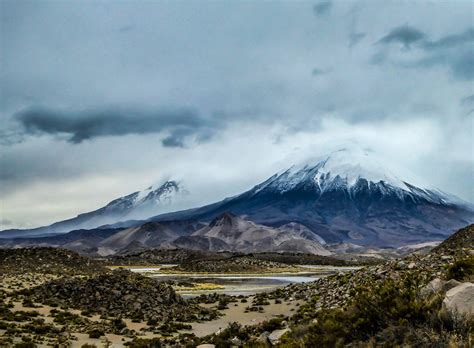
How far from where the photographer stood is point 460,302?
38.3 feet

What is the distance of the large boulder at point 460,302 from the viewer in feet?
36.7

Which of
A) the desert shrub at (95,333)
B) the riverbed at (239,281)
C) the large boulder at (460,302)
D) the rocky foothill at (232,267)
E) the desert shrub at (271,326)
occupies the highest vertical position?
the large boulder at (460,302)

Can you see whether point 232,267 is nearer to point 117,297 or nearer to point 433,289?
point 117,297

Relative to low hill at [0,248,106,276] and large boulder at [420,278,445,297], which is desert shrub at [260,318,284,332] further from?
low hill at [0,248,106,276]

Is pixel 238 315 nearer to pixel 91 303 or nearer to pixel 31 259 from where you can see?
pixel 91 303

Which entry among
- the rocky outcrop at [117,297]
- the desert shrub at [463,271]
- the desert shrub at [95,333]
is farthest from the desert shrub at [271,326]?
the rocky outcrop at [117,297]

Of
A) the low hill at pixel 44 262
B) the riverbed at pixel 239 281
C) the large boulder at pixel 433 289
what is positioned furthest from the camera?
the low hill at pixel 44 262

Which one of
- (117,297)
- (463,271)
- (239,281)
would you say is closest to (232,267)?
(239,281)

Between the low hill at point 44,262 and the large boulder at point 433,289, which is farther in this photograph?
the low hill at point 44,262

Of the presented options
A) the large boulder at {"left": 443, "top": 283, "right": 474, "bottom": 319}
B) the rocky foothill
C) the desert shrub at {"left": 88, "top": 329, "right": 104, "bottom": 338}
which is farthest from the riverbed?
the large boulder at {"left": 443, "top": 283, "right": 474, "bottom": 319}

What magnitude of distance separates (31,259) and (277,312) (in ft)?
143

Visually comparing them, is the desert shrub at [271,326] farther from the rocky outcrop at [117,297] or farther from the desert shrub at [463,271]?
the rocky outcrop at [117,297]

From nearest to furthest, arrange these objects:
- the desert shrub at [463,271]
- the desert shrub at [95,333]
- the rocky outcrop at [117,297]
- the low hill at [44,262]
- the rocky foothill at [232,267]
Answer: the desert shrub at [463,271] → the desert shrub at [95,333] → the rocky outcrop at [117,297] → the low hill at [44,262] → the rocky foothill at [232,267]

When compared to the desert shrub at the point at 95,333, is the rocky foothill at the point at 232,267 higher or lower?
lower
